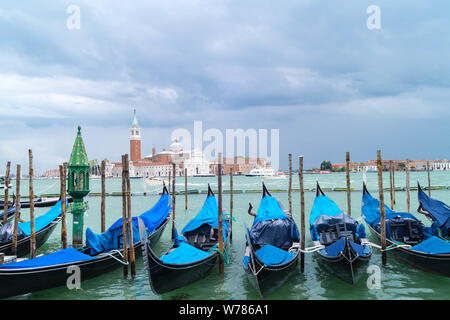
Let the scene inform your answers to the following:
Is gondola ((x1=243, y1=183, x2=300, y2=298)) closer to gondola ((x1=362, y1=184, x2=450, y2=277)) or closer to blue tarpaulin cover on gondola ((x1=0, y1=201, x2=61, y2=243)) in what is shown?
gondola ((x1=362, y1=184, x2=450, y2=277))

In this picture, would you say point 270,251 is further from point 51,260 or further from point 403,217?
point 403,217

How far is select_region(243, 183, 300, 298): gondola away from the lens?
→ 13.7ft

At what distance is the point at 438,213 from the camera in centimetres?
704

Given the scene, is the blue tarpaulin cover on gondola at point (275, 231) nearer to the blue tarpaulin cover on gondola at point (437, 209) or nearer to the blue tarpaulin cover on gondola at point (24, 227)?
the blue tarpaulin cover on gondola at point (437, 209)

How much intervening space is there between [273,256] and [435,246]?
7.26 ft

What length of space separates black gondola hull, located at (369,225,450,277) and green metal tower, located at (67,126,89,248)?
5471 millimetres

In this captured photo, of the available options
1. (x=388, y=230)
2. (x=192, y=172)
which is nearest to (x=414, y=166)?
(x=192, y=172)

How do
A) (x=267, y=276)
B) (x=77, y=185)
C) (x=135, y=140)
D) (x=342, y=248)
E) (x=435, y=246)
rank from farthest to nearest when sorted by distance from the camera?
(x=135, y=140) < (x=77, y=185) < (x=435, y=246) < (x=342, y=248) < (x=267, y=276)

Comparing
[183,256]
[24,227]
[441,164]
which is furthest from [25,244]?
[441,164]
